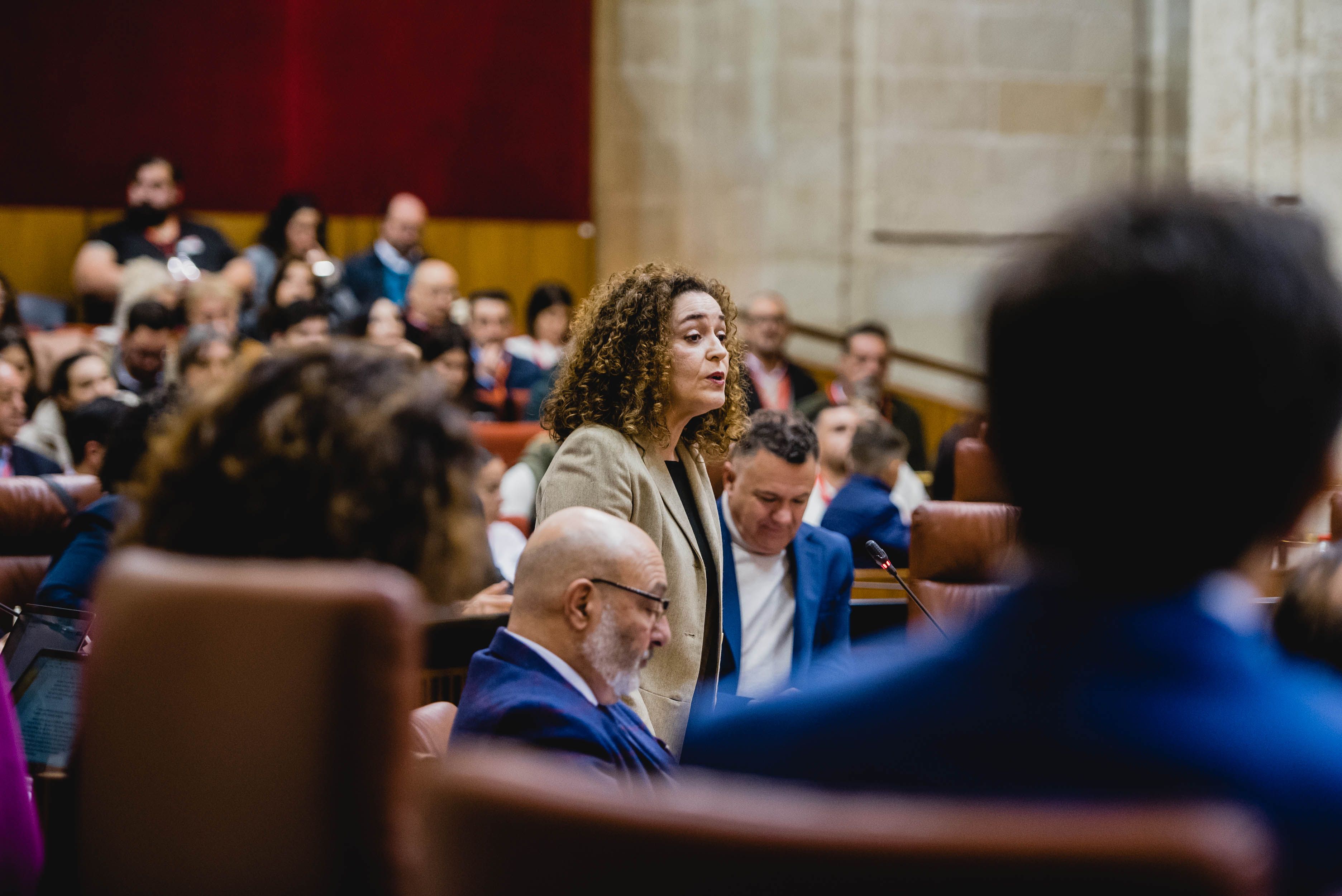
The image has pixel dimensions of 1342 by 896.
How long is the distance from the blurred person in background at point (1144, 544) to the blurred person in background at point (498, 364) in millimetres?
5329

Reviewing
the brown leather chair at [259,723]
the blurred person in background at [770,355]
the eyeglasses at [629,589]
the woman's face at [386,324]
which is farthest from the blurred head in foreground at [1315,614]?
the blurred person in background at [770,355]

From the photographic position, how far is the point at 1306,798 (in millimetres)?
668

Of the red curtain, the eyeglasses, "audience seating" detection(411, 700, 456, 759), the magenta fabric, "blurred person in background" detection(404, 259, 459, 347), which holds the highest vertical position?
the red curtain

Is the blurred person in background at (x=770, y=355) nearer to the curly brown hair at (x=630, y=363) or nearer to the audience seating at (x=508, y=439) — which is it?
the audience seating at (x=508, y=439)

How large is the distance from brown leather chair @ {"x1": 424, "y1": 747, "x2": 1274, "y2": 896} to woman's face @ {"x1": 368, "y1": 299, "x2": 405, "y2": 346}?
15.8ft

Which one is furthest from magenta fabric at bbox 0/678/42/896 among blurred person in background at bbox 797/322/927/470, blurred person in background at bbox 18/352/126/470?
blurred person in background at bbox 797/322/927/470

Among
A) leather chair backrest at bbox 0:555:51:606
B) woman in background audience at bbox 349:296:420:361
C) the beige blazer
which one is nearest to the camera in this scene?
the beige blazer

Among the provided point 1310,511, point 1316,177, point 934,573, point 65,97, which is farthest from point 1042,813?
point 65,97

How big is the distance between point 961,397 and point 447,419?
683 centimetres

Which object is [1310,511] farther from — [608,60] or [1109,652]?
[608,60]

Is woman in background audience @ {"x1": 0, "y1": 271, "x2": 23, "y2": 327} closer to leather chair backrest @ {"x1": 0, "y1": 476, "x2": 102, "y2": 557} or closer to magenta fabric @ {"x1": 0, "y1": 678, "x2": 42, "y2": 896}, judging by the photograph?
leather chair backrest @ {"x1": 0, "y1": 476, "x2": 102, "y2": 557}

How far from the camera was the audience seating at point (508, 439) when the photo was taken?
5191 millimetres

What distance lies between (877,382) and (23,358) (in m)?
3.39

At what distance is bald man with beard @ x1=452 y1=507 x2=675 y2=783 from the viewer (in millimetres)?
1724
